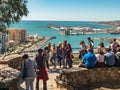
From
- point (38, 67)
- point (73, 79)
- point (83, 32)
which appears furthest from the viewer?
point (83, 32)

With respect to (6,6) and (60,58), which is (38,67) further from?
(60,58)

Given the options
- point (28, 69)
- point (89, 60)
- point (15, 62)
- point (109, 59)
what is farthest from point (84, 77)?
point (15, 62)

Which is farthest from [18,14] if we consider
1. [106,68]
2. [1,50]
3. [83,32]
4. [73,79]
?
[83,32]

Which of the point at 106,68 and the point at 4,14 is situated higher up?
the point at 4,14

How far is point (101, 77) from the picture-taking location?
13.1 m

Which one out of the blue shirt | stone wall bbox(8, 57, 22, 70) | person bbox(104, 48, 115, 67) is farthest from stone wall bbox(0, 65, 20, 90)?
stone wall bbox(8, 57, 22, 70)

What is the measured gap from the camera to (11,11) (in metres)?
10.7

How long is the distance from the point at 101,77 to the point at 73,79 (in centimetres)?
137

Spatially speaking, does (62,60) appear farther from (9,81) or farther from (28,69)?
(9,81)

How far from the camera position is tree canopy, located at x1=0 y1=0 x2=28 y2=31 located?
10596 mm

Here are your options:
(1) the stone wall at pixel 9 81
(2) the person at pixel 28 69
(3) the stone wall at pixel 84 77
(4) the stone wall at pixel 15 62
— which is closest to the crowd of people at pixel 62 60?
(2) the person at pixel 28 69

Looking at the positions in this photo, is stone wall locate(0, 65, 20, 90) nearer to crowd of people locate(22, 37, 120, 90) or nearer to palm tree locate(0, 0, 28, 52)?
crowd of people locate(22, 37, 120, 90)

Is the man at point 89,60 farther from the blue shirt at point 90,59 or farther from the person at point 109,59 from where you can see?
the person at point 109,59

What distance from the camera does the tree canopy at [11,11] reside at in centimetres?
1060
